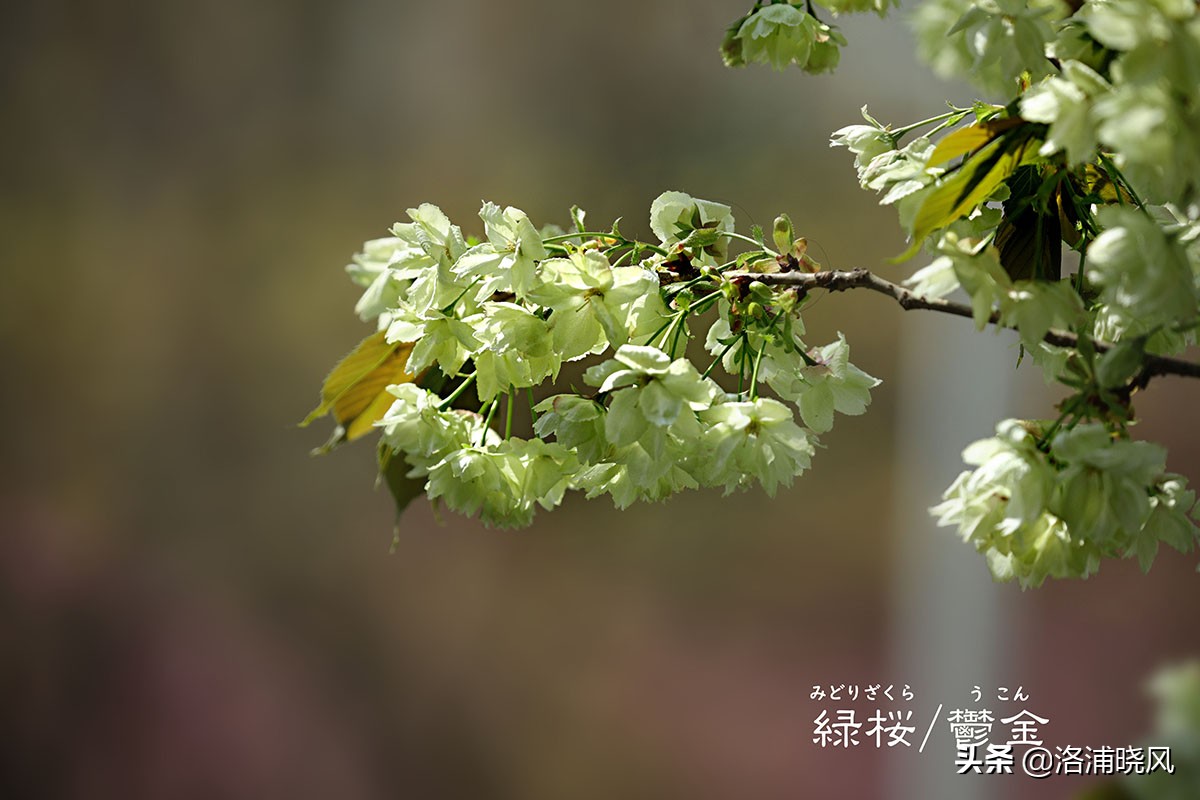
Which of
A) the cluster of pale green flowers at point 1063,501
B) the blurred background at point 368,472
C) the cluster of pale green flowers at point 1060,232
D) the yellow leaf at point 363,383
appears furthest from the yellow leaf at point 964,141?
the blurred background at point 368,472

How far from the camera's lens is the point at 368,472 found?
1933mm

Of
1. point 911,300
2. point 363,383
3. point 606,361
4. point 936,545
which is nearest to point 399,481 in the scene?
point 363,383

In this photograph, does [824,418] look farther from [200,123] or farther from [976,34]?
[200,123]

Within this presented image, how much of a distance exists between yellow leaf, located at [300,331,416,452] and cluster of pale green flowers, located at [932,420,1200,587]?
0.32 m

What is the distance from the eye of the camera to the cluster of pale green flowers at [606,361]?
47 cm

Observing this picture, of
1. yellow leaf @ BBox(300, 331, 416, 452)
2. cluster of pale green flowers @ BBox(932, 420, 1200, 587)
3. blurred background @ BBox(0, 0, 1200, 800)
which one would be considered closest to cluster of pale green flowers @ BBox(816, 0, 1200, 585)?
cluster of pale green flowers @ BBox(932, 420, 1200, 587)

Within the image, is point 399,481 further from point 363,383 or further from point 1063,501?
point 1063,501

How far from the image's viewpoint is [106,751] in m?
1.92

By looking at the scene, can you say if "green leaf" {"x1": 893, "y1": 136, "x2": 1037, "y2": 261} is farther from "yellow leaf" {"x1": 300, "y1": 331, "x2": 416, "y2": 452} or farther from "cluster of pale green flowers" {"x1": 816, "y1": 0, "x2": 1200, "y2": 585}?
"yellow leaf" {"x1": 300, "y1": 331, "x2": 416, "y2": 452}

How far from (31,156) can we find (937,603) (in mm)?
1830

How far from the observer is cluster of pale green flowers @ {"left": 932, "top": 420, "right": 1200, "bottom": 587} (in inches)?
16.3

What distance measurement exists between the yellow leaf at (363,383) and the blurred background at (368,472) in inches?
48.5

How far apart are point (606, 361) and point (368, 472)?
153 cm

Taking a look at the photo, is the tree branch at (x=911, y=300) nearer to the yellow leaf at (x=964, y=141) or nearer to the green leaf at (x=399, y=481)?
the yellow leaf at (x=964, y=141)
